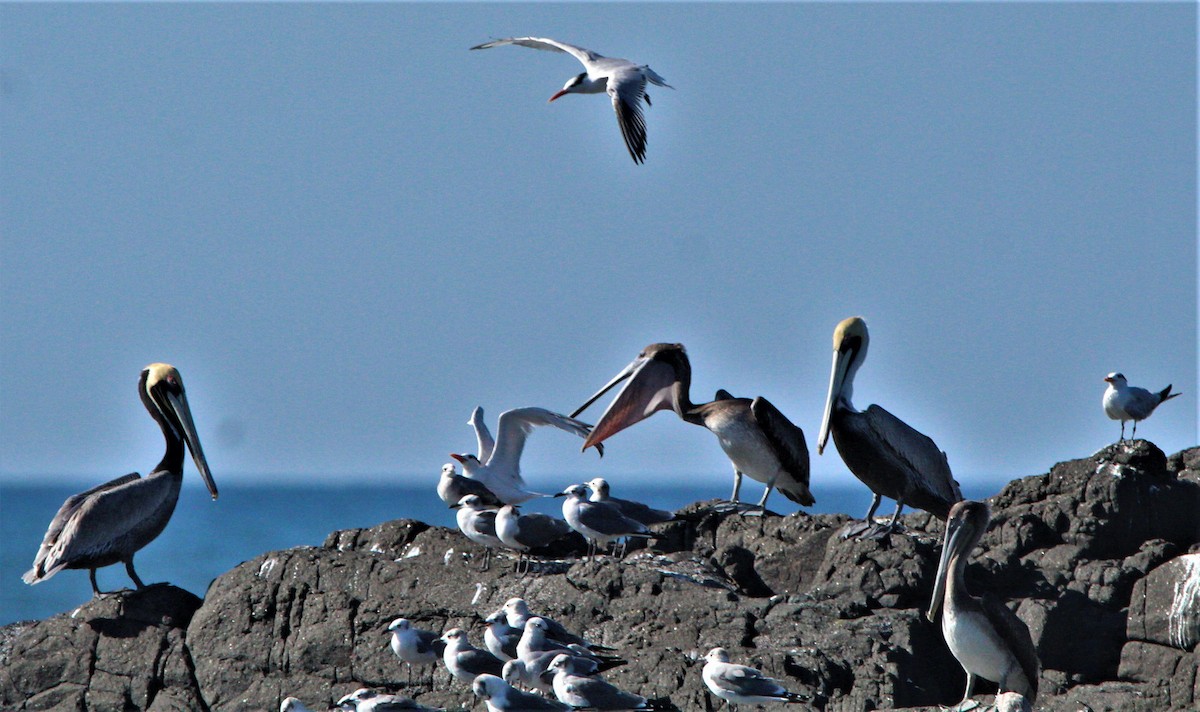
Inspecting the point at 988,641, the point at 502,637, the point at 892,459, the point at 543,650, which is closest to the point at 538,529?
the point at 502,637

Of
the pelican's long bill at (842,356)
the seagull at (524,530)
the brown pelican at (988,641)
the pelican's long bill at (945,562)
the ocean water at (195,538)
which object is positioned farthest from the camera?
the ocean water at (195,538)

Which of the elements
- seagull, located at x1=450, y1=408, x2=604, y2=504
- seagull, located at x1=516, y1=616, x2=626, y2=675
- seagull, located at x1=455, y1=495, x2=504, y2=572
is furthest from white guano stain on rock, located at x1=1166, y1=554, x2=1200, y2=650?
seagull, located at x1=450, y1=408, x2=604, y2=504

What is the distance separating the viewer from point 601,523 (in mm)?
11820

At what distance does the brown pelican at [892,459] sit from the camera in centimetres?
1161

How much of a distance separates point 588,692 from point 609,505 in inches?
120

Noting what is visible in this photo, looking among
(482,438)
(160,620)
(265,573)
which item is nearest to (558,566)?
(265,573)

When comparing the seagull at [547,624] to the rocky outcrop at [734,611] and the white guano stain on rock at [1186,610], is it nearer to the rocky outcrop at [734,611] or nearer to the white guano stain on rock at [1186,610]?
the rocky outcrop at [734,611]

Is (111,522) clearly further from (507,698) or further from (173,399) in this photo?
(507,698)

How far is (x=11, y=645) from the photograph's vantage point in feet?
37.6

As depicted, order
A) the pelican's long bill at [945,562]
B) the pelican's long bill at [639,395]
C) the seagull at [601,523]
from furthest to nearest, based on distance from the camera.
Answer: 1. the pelican's long bill at [639,395]
2. the seagull at [601,523]
3. the pelican's long bill at [945,562]

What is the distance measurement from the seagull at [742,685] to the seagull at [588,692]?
44 cm

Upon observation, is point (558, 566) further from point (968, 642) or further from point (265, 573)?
point (968, 642)

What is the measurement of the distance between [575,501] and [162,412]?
3.66 meters

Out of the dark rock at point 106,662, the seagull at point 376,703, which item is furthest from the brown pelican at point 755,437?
the dark rock at point 106,662
